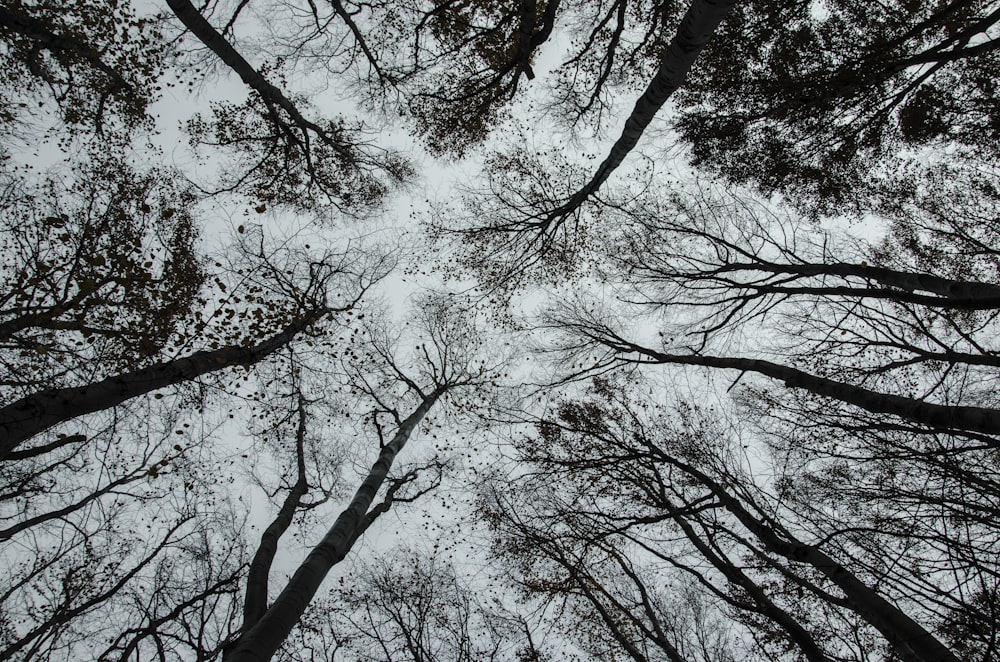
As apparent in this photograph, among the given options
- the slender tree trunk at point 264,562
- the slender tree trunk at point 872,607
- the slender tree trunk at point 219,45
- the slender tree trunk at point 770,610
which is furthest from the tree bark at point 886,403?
the slender tree trunk at point 219,45

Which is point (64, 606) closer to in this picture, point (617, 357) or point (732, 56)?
point (617, 357)

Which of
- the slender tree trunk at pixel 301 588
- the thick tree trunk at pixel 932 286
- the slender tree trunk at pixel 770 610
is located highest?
the thick tree trunk at pixel 932 286

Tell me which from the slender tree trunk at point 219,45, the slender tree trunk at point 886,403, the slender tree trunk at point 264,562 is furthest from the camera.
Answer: the slender tree trunk at point 219,45

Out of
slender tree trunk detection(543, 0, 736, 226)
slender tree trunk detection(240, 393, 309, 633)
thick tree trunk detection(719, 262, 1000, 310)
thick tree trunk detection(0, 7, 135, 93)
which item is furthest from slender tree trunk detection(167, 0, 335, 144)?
thick tree trunk detection(719, 262, 1000, 310)

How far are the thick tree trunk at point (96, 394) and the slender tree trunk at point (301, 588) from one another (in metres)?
2.52

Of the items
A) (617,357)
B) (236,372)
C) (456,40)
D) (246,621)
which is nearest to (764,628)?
(617,357)

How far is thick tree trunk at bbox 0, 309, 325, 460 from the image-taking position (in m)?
3.59

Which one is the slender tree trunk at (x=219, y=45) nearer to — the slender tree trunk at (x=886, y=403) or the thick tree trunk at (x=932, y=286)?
the slender tree trunk at (x=886, y=403)

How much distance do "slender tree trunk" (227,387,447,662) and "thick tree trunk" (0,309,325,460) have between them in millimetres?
2520

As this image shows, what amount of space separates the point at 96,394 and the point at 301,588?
109 inches

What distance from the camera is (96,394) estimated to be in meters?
4.04

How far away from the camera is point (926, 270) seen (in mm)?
6559

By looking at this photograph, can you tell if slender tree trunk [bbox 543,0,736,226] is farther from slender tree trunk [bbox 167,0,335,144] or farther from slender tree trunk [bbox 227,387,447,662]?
slender tree trunk [bbox 227,387,447,662]

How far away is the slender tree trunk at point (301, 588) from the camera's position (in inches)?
133
